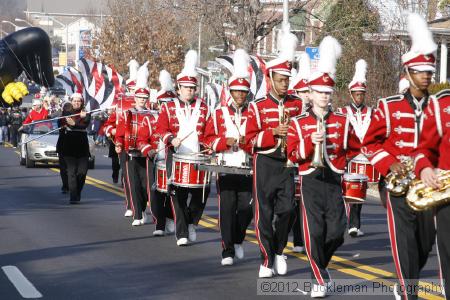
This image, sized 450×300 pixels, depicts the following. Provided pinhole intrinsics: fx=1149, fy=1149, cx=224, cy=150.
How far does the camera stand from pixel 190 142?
1435 centimetres

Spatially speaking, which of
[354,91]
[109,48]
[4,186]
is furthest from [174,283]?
[109,48]

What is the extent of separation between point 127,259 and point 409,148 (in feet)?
16.3

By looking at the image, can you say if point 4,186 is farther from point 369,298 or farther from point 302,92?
point 369,298

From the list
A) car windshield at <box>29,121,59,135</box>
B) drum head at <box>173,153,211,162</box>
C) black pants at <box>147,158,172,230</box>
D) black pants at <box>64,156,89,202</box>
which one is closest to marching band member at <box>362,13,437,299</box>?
drum head at <box>173,153,211,162</box>

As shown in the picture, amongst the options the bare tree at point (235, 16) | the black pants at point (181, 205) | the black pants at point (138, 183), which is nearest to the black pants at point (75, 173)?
the black pants at point (138, 183)

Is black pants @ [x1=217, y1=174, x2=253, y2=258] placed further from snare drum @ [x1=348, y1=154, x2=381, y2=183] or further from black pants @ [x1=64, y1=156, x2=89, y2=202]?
black pants @ [x1=64, y1=156, x2=89, y2=202]

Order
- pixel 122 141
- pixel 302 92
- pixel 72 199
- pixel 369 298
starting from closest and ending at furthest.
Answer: pixel 369 298, pixel 302 92, pixel 122 141, pixel 72 199

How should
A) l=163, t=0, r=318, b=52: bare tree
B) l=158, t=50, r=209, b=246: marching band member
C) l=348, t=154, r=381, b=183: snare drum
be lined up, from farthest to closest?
l=163, t=0, r=318, b=52: bare tree, l=348, t=154, r=381, b=183: snare drum, l=158, t=50, r=209, b=246: marching band member

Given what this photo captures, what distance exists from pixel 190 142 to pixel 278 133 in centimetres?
312

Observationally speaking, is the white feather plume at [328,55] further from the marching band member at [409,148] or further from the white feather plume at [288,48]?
the marching band member at [409,148]

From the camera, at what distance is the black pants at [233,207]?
1277 centimetres

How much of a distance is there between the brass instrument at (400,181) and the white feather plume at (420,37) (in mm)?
860

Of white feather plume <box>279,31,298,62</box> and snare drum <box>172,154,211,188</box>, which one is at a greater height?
white feather plume <box>279,31,298,62</box>

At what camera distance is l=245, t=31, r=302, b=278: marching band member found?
11.7 meters
